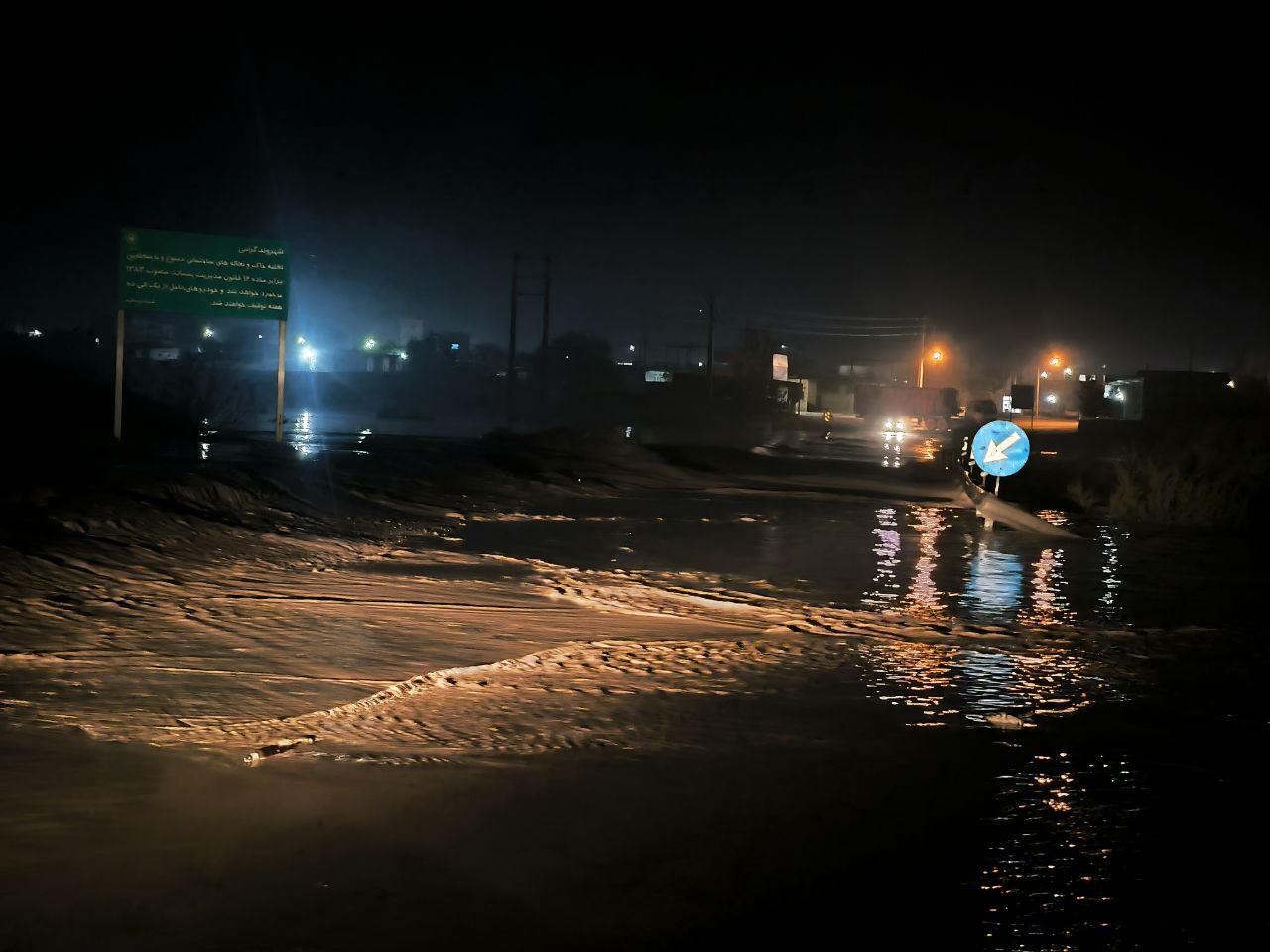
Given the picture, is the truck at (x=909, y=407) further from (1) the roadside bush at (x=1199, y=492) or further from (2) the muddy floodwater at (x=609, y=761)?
(2) the muddy floodwater at (x=609, y=761)

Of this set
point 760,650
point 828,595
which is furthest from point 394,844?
point 828,595

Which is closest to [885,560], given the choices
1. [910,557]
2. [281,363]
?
[910,557]

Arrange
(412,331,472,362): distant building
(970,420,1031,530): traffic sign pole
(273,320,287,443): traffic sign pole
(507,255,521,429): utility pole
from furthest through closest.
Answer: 1. (412,331,472,362): distant building
2. (507,255,521,429): utility pole
3. (273,320,287,443): traffic sign pole
4. (970,420,1031,530): traffic sign pole

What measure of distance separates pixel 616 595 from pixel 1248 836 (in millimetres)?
7070

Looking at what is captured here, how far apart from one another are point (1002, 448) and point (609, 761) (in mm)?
16047

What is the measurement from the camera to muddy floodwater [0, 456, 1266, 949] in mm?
4789

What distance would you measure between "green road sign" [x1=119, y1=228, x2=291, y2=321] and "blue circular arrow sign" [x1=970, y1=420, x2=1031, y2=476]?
1230 cm

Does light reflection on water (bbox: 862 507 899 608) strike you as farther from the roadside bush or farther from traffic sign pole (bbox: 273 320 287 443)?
traffic sign pole (bbox: 273 320 287 443)

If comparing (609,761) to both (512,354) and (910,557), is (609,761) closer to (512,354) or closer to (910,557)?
(910,557)

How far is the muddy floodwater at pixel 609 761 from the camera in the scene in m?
4.79

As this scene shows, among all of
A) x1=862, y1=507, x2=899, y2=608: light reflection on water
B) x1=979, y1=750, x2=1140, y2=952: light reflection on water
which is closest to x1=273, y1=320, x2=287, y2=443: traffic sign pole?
x1=862, y1=507, x2=899, y2=608: light reflection on water

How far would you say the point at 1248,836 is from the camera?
577cm

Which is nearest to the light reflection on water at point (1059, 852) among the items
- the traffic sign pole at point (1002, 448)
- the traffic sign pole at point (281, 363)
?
the traffic sign pole at point (1002, 448)

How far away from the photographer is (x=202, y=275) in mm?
24938
